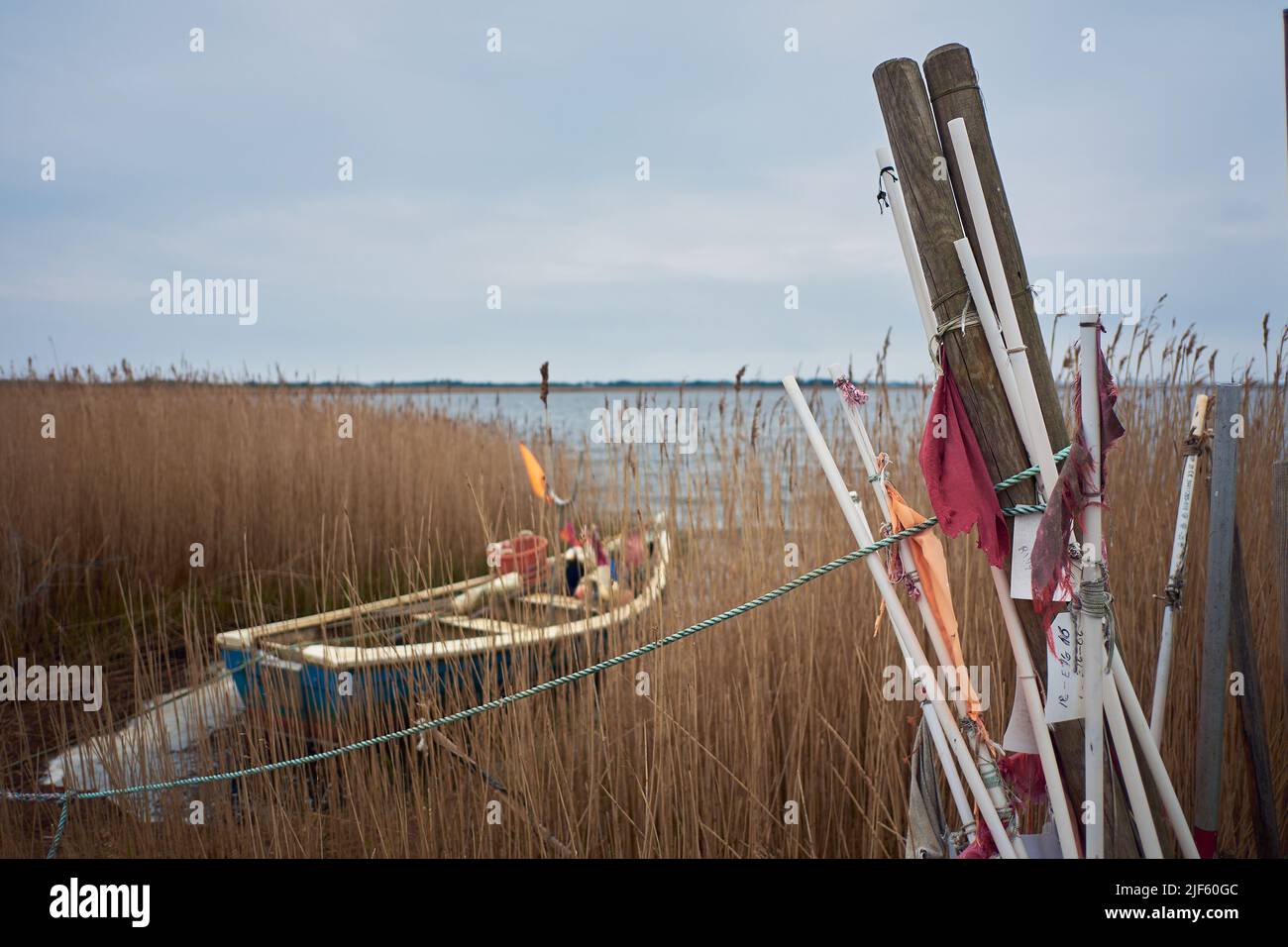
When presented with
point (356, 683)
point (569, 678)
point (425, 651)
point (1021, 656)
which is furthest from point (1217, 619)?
point (356, 683)

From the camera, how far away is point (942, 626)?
4.58 ft

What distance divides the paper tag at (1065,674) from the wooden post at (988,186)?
10.8 inches

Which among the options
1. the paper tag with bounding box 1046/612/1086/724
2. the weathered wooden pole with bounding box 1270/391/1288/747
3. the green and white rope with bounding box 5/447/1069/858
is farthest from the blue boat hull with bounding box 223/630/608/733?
the weathered wooden pole with bounding box 1270/391/1288/747

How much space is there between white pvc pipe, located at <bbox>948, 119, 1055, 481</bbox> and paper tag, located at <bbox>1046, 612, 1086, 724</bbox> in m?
0.20

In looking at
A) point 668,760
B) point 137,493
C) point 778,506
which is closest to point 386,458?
point 137,493

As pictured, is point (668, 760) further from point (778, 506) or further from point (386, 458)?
point (386, 458)

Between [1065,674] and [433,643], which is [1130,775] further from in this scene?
[433,643]

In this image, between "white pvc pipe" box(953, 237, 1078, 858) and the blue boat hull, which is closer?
"white pvc pipe" box(953, 237, 1078, 858)

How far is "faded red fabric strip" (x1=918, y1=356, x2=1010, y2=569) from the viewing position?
4.38 feet

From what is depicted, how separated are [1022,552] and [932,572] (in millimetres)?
145

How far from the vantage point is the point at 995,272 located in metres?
1.26

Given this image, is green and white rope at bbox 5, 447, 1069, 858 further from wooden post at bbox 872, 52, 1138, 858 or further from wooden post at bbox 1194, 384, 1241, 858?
wooden post at bbox 1194, 384, 1241, 858

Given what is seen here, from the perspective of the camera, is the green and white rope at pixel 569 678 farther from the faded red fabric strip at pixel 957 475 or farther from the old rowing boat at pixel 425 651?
the old rowing boat at pixel 425 651
